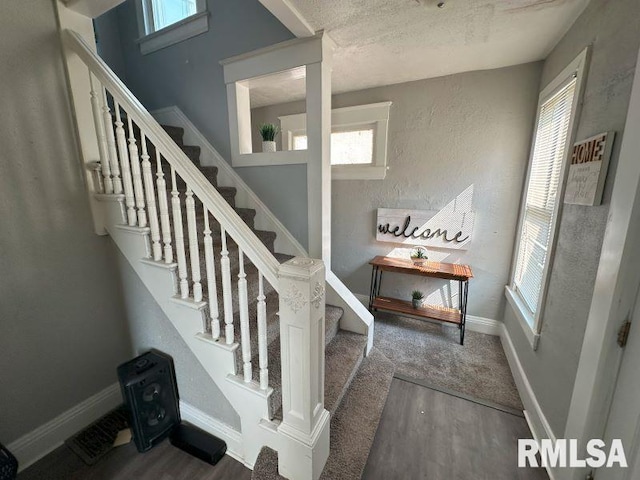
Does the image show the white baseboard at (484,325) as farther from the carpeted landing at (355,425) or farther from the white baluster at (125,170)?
the white baluster at (125,170)

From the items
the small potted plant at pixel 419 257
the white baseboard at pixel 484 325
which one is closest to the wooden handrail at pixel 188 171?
the small potted plant at pixel 419 257

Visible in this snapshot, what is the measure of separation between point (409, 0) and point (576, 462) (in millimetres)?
2280

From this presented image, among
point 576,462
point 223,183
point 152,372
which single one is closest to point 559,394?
point 576,462

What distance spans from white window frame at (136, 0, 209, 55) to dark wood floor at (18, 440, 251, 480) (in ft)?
9.98

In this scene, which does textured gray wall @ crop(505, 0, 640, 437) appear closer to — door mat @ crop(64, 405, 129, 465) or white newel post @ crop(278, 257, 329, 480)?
white newel post @ crop(278, 257, 329, 480)

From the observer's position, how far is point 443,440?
1.49 m

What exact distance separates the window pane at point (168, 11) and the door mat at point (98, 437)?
11.1 feet

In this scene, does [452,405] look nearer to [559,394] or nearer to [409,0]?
[559,394]

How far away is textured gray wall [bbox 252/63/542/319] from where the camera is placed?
2.12 m

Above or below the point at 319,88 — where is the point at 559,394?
below

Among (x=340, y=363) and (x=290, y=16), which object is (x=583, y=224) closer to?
(x=340, y=363)

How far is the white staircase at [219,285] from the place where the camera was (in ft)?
3.48

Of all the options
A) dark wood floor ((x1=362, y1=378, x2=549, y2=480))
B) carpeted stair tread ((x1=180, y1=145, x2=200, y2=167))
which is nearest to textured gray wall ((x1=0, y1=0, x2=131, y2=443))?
carpeted stair tread ((x1=180, y1=145, x2=200, y2=167))

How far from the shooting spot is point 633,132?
922mm
